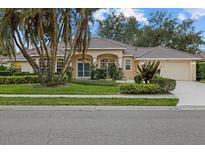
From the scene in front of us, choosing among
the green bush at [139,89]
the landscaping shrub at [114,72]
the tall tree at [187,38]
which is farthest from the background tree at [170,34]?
the green bush at [139,89]

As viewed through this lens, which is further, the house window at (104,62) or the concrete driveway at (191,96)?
the house window at (104,62)

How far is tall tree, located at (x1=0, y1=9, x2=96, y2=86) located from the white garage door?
1384cm

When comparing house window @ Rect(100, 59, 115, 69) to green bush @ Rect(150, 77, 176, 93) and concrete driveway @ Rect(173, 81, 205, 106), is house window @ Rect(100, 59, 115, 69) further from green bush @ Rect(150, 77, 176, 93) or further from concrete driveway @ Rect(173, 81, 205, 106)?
green bush @ Rect(150, 77, 176, 93)

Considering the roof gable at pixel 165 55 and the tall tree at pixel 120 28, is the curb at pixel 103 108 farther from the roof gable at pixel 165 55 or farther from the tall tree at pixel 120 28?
the tall tree at pixel 120 28

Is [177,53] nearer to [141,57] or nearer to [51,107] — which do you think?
[141,57]

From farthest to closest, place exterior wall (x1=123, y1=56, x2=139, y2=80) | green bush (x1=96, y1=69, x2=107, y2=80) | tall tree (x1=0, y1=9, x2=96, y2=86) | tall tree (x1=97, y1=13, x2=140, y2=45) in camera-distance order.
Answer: tall tree (x1=97, y1=13, x2=140, y2=45)
exterior wall (x1=123, y1=56, x2=139, y2=80)
green bush (x1=96, y1=69, x2=107, y2=80)
tall tree (x1=0, y1=9, x2=96, y2=86)

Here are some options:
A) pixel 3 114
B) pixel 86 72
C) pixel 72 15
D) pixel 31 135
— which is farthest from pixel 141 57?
pixel 31 135

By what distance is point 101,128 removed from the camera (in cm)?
705

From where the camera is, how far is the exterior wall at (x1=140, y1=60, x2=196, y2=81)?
98.8 feet

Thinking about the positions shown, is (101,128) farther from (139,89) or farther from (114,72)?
(114,72)

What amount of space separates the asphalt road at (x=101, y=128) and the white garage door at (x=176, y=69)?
2131 cm


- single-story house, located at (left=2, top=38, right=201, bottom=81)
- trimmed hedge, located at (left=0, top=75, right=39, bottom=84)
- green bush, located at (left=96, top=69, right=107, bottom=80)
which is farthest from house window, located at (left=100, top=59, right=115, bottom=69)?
trimmed hedge, located at (left=0, top=75, right=39, bottom=84)

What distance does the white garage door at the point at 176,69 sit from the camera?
3027 centimetres

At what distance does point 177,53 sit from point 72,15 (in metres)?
17.2
